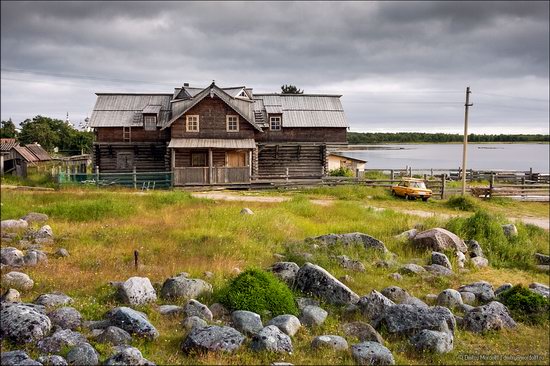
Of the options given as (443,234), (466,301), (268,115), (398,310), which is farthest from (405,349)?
(268,115)

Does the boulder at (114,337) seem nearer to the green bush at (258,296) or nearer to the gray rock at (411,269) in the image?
the green bush at (258,296)

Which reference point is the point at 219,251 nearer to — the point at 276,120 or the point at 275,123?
the point at 275,123

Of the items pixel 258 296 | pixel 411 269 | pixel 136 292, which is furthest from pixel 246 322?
pixel 411 269

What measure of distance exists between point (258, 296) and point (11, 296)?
5.22 metres

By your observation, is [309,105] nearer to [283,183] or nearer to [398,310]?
[283,183]

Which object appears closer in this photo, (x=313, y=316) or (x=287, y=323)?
(x=287, y=323)

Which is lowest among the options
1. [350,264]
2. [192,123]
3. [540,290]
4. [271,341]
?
[540,290]

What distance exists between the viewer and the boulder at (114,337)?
8.05 metres

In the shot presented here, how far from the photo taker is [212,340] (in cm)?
800

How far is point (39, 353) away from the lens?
296 inches

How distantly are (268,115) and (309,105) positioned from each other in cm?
408

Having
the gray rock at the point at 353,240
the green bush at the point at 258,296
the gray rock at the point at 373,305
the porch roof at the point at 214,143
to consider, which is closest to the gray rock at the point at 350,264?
the gray rock at the point at 353,240

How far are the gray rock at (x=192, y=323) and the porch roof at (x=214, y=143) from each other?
2453cm

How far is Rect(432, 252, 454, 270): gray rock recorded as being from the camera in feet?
47.9
